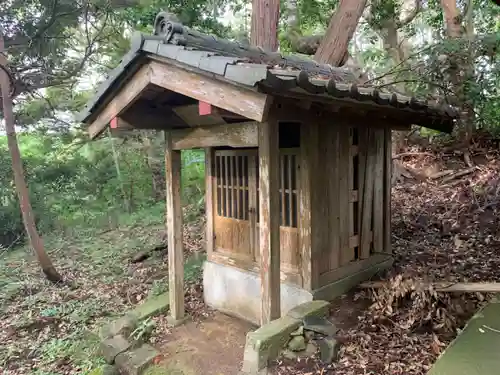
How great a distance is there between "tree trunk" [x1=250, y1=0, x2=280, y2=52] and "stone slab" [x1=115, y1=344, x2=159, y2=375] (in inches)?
204

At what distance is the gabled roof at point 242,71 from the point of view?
2.62m

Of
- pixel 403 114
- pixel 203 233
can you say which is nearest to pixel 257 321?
pixel 403 114

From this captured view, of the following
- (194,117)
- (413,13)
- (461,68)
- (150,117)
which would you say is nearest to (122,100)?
(150,117)

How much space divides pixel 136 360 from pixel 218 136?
2365 millimetres

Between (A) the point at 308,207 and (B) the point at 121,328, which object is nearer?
(A) the point at 308,207

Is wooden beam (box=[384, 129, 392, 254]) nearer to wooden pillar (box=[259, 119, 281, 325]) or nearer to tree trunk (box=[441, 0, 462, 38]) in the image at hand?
wooden pillar (box=[259, 119, 281, 325])

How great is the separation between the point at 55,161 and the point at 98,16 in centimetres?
472

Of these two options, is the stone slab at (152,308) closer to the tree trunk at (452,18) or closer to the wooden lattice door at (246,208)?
the wooden lattice door at (246,208)

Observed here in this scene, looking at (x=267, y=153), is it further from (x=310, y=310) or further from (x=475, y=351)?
(x=475, y=351)

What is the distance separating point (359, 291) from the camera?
4.50 meters

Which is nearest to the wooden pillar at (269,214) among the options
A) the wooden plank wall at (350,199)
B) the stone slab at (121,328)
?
the wooden plank wall at (350,199)

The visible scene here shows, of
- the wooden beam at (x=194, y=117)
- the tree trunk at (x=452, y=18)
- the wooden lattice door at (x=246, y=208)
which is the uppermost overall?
the tree trunk at (x=452, y=18)

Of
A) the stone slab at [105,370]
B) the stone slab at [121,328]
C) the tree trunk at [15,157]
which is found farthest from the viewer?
the tree trunk at [15,157]

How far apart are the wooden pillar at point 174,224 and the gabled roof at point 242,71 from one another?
3.27 ft
